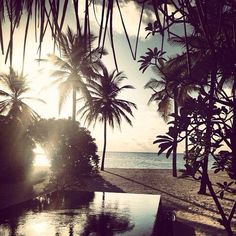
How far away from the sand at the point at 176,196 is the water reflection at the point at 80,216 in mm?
2010

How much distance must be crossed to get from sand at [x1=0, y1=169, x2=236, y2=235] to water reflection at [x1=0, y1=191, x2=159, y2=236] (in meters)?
2.01

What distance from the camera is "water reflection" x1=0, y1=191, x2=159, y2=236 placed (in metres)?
5.25

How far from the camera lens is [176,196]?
1514 cm

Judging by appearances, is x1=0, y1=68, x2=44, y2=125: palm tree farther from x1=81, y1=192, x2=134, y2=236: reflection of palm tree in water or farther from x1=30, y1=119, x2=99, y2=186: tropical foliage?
x1=81, y1=192, x2=134, y2=236: reflection of palm tree in water

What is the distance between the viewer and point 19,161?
16.8m

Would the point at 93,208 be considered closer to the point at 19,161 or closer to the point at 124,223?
the point at 124,223

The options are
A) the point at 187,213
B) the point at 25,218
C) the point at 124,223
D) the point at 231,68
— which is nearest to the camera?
the point at 231,68

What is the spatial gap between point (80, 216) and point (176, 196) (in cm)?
974

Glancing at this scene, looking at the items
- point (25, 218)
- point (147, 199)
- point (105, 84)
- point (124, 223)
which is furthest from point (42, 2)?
point (105, 84)

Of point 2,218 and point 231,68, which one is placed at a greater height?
point 231,68

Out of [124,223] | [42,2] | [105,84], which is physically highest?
[105,84]

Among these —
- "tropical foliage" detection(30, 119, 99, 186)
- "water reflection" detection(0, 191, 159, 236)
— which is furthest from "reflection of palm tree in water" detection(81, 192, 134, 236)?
"tropical foliage" detection(30, 119, 99, 186)

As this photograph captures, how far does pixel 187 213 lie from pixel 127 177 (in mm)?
11281

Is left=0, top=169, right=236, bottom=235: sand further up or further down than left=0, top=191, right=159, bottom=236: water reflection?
further down
